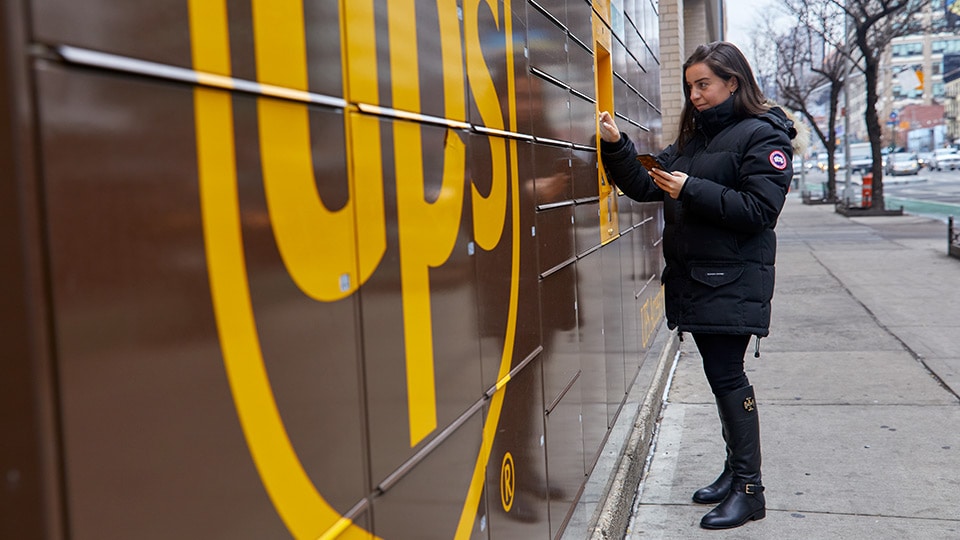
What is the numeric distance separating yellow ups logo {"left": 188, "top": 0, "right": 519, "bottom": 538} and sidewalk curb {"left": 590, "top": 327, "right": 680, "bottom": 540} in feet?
5.48

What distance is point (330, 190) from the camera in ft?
5.10

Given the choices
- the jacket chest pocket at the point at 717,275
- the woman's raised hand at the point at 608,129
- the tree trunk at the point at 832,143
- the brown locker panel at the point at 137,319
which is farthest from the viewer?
the tree trunk at the point at 832,143

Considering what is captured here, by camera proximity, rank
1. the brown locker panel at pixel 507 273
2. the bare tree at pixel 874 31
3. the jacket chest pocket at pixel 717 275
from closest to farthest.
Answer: the brown locker panel at pixel 507 273 → the jacket chest pocket at pixel 717 275 → the bare tree at pixel 874 31

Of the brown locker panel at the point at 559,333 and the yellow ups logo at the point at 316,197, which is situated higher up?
the yellow ups logo at the point at 316,197

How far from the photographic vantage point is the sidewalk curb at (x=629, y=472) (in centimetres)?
399

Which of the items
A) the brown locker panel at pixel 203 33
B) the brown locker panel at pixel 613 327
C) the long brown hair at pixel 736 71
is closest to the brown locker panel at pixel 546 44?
the long brown hair at pixel 736 71

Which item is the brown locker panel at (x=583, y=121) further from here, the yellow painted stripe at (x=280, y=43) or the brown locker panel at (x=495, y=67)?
the yellow painted stripe at (x=280, y=43)

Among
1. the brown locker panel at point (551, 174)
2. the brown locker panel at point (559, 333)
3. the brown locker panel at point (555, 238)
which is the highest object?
the brown locker panel at point (551, 174)

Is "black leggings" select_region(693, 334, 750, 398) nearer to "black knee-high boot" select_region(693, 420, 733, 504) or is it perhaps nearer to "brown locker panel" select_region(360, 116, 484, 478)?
"black knee-high boot" select_region(693, 420, 733, 504)

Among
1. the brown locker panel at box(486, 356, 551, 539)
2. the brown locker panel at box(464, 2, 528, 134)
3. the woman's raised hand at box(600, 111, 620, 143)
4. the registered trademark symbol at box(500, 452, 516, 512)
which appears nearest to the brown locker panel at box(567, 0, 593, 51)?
the woman's raised hand at box(600, 111, 620, 143)

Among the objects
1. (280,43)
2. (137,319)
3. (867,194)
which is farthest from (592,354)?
(867,194)

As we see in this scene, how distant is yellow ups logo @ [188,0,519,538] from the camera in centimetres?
123

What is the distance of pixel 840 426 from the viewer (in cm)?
569

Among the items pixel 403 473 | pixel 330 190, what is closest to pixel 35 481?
pixel 330 190
